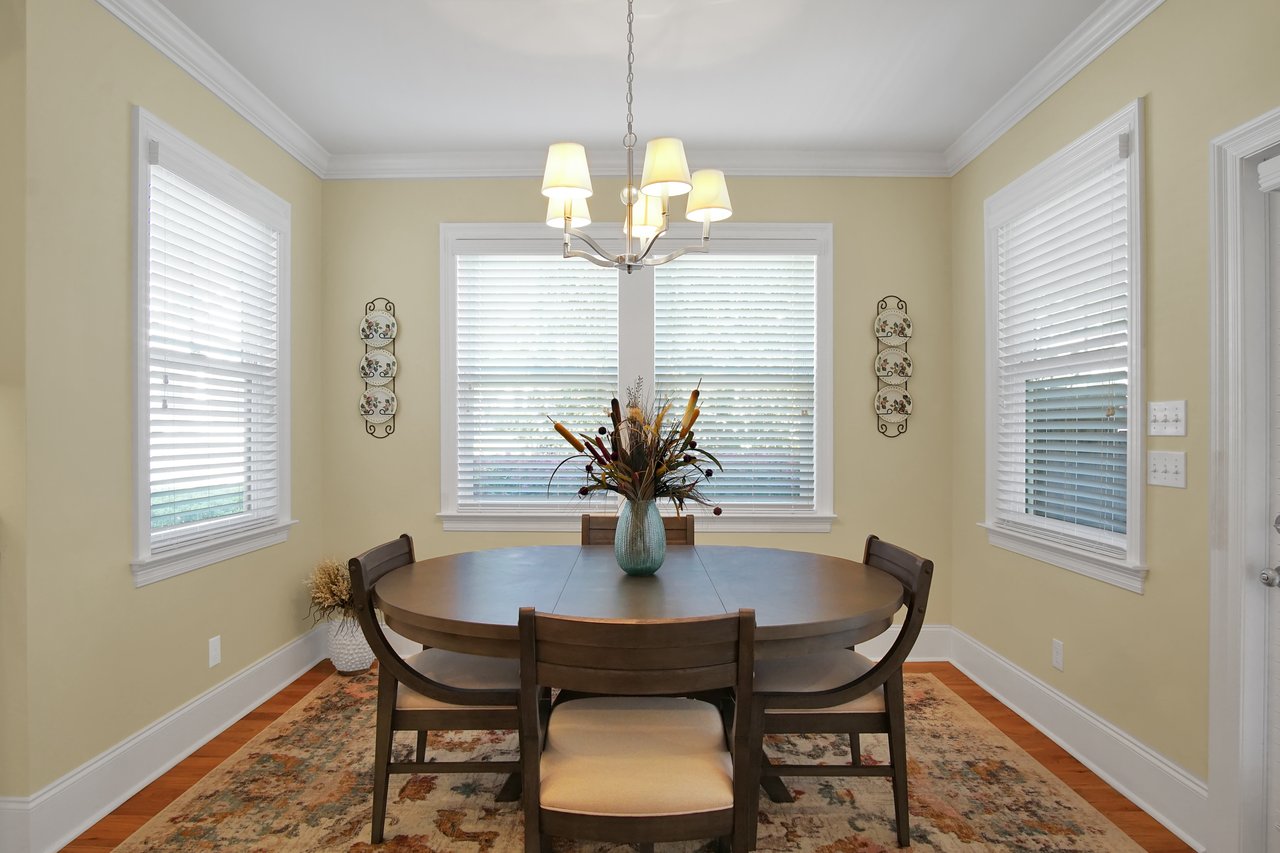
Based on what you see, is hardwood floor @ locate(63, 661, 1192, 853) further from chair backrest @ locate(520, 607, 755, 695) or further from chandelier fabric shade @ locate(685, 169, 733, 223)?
chandelier fabric shade @ locate(685, 169, 733, 223)

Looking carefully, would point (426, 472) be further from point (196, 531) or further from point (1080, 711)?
point (1080, 711)

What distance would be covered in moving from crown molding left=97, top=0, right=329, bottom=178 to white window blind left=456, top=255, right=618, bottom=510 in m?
1.00

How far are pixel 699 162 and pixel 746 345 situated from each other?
106 centimetres

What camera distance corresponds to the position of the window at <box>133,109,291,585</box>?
2.75 m

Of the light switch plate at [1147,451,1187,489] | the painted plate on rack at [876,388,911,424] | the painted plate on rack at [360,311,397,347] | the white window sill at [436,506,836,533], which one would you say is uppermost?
the painted plate on rack at [360,311,397,347]

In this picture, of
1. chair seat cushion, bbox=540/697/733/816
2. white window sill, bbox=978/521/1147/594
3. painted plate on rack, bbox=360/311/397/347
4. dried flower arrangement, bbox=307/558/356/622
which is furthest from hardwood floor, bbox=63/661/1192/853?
painted plate on rack, bbox=360/311/397/347

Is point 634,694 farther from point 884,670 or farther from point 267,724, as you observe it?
point 267,724

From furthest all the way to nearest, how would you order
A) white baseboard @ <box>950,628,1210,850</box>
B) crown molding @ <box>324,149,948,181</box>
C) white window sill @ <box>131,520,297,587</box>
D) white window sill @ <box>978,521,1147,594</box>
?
crown molding @ <box>324,149,948,181</box>
white window sill @ <box>131,520,297,587</box>
white window sill @ <box>978,521,1147,594</box>
white baseboard @ <box>950,628,1210,850</box>

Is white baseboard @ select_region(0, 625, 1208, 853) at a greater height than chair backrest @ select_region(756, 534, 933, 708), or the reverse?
chair backrest @ select_region(756, 534, 933, 708)

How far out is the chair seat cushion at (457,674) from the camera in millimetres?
2188

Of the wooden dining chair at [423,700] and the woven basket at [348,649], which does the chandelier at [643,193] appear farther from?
the woven basket at [348,649]

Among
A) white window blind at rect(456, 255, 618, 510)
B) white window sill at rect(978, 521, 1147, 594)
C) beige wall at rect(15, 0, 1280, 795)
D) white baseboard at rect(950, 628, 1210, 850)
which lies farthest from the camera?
white window blind at rect(456, 255, 618, 510)

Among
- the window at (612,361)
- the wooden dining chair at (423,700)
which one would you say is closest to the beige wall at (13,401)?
the wooden dining chair at (423,700)

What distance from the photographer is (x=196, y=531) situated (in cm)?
304
